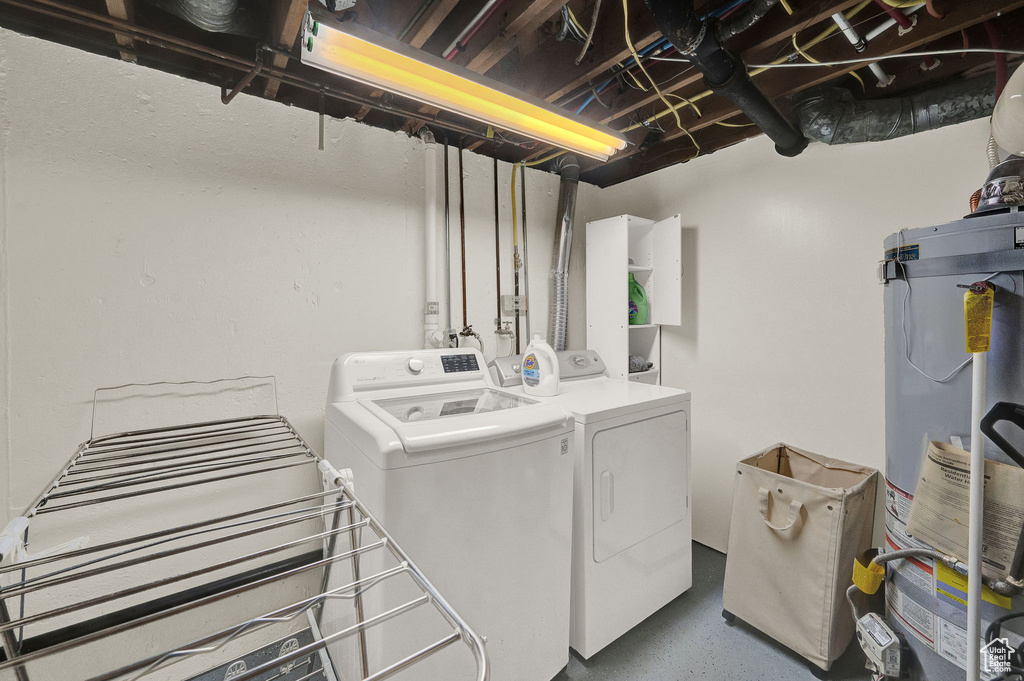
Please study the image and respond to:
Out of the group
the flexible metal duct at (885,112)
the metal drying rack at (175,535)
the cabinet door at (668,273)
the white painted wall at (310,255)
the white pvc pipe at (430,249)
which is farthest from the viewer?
the cabinet door at (668,273)

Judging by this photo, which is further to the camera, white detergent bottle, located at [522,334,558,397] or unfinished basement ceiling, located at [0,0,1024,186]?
white detergent bottle, located at [522,334,558,397]

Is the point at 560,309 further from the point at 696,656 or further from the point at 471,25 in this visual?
the point at 696,656

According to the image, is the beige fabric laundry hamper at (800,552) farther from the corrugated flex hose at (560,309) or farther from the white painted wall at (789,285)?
the corrugated flex hose at (560,309)

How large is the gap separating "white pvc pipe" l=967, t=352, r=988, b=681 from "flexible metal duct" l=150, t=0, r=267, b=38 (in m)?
2.33

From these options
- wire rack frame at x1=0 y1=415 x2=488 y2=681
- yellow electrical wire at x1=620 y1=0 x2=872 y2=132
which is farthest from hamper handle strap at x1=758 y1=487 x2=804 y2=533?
yellow electrical wire at x1=620 y1=0 x2=872 y2=132

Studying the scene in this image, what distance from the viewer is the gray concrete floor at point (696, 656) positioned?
172cm

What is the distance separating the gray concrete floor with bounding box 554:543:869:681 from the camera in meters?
1.72

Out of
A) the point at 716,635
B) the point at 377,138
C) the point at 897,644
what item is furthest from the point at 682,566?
the point at 377,138

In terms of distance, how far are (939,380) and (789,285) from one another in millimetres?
1016

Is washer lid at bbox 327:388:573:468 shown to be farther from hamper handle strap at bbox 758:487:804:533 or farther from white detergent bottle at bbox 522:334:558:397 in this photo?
hamper handle strap at bbox 758:487:804:533

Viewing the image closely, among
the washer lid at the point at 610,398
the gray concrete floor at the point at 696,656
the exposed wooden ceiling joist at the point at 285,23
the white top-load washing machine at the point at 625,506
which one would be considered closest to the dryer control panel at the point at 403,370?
the white top-load washing machine at the point at 625,506

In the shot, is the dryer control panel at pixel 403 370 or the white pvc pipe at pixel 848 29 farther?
the dryer control panel at pixel 403 370

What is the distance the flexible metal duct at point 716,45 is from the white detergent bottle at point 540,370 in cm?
122

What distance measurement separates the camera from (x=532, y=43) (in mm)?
1854
